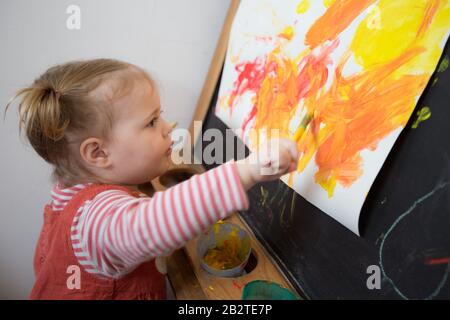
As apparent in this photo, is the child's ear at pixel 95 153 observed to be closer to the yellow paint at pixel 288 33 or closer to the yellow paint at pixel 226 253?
the yellow paint at pixel 226 253

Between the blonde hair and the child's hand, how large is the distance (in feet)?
0.94

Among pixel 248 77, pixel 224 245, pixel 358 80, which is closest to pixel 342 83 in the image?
pixel 358 80

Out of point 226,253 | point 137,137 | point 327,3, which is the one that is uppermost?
point 327,3

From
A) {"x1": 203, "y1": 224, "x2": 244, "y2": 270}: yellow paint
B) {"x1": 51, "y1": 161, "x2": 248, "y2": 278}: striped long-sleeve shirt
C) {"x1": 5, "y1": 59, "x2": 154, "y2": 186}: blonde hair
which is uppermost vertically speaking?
{"x1": 5, "y1": 59, "x2": 154, "y2": 186}: blonde hair

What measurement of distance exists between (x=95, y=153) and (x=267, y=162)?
13.9 inches

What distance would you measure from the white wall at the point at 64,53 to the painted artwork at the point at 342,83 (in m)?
0.40

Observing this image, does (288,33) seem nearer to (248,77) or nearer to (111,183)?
(248,77)

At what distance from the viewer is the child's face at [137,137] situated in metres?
0.60

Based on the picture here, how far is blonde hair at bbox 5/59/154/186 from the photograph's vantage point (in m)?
0.58

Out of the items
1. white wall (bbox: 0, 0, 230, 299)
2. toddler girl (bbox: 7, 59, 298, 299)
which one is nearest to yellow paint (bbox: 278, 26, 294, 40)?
toddler girl (bbox: 7, 59, 298, 299)

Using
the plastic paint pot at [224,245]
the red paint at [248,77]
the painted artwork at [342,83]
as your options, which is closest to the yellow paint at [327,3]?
the painted artwork at [342,83]

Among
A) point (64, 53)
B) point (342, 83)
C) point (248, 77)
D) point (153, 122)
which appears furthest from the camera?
point (64, 53)

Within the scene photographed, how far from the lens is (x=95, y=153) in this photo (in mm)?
617

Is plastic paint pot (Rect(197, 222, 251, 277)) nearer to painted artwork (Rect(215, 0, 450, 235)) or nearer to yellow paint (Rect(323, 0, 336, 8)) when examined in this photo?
painted artwork (Rect(215, 0, 450, 235))
